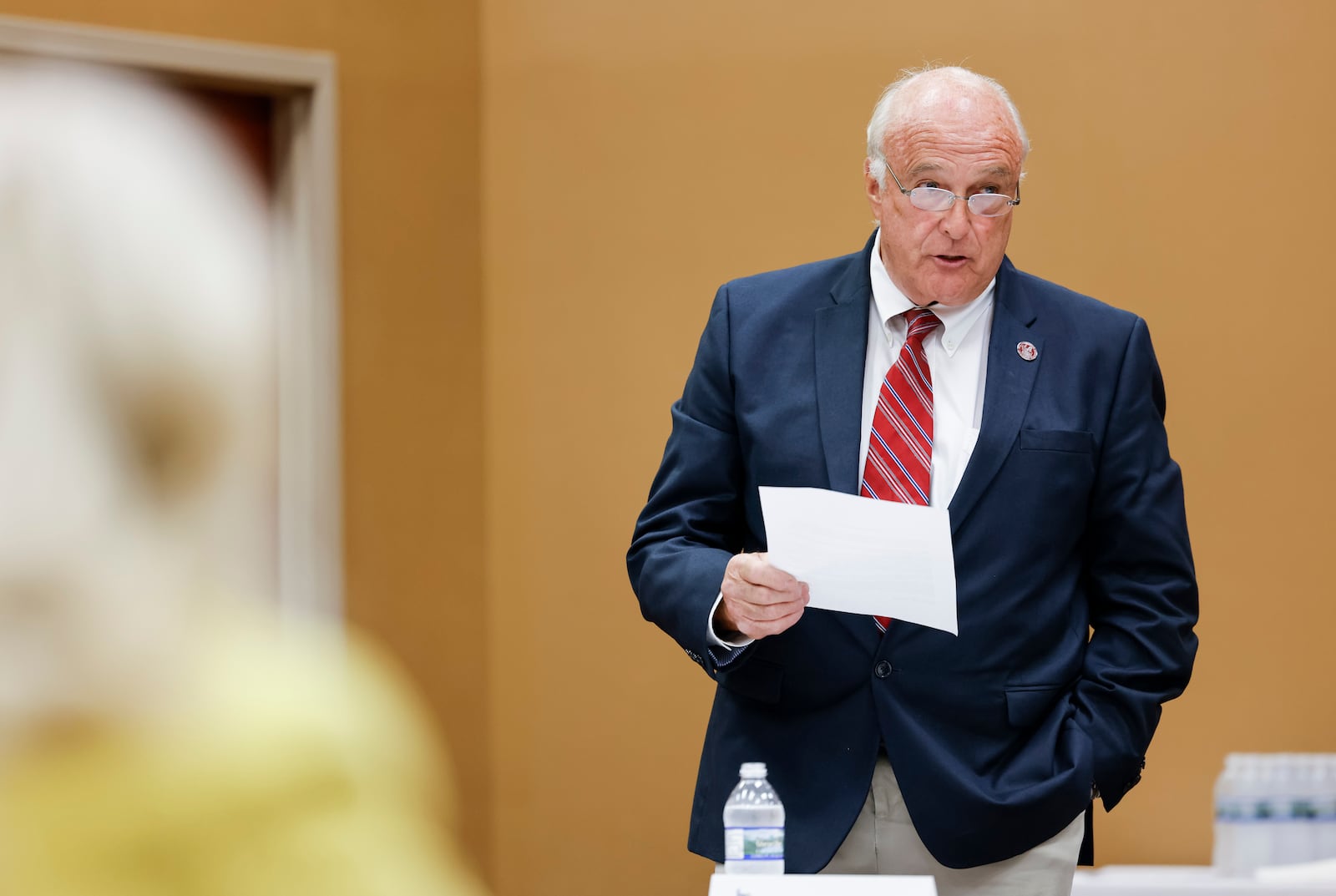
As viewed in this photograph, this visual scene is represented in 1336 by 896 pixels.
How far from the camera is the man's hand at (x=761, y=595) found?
78.7 inches

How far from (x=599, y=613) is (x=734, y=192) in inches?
44.5

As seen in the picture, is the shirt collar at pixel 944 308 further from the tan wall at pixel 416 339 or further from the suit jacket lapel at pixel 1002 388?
the tan wall at pixel 416 339

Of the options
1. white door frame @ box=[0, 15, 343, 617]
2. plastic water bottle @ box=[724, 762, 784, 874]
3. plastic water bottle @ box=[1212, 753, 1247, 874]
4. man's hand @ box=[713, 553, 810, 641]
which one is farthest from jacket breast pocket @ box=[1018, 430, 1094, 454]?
white door frame @ box=[0, 15, 343, 617]

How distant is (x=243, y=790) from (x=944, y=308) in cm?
189

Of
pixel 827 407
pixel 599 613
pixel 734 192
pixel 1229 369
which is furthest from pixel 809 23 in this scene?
pixel 827 407

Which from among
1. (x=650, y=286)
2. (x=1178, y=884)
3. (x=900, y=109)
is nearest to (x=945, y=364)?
(x=900, y=109)

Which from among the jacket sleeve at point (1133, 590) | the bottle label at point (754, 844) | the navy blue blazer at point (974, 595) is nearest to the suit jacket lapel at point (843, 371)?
the navy blue blazer at point (974, 595)

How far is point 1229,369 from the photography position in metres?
3.59

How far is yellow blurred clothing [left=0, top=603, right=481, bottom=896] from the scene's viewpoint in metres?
0.58

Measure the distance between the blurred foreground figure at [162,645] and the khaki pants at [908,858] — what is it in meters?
1.67

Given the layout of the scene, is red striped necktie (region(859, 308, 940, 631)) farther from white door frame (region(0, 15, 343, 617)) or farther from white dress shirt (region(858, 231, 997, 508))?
white door frame (region(0, 15, 343, 617))

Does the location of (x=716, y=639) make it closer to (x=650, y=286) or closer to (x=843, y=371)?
(x=843, y=371)

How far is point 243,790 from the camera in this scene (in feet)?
1.92

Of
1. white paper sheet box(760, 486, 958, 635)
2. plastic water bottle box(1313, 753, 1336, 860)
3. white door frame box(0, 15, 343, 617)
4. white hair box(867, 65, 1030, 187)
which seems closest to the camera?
white paper sheet box(760, 486, 958, 635)
